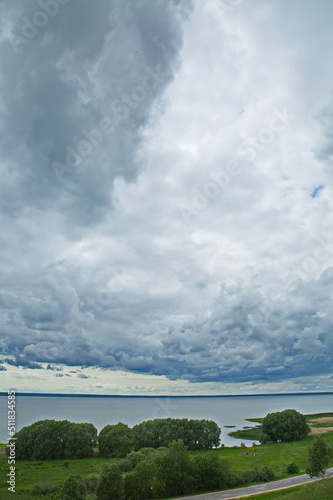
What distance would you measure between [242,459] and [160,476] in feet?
162

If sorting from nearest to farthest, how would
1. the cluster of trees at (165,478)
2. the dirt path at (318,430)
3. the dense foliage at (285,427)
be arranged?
the cluster of trees at (165,478) < the dense foliage at (285,427) < the dirt path at (318,430)

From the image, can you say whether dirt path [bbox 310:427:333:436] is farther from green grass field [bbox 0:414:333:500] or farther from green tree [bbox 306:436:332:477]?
green tree [bbox 306:436:332:477]

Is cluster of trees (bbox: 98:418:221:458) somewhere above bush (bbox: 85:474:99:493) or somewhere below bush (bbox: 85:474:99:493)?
above

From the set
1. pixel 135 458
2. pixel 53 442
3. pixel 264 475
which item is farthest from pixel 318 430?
pixel 53 442

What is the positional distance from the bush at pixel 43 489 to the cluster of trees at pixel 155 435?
50.5m

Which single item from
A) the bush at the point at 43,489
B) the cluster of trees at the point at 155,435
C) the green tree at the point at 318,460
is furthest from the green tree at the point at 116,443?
the green tree at the point at 318,460

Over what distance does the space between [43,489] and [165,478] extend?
24.3 m

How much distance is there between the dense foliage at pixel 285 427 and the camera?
155750 mm

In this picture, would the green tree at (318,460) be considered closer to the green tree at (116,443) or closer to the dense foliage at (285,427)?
the green tree at (116,443)

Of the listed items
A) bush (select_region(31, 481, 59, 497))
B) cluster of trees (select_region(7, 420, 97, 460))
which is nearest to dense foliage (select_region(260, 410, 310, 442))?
cluster of trees (select_region(7, 420, 97, 460))

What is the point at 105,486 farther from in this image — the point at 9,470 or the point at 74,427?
the point at 74,427

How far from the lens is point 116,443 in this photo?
124000 millimetres

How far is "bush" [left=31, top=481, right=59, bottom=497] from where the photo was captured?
72438mm

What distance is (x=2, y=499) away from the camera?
216ft
